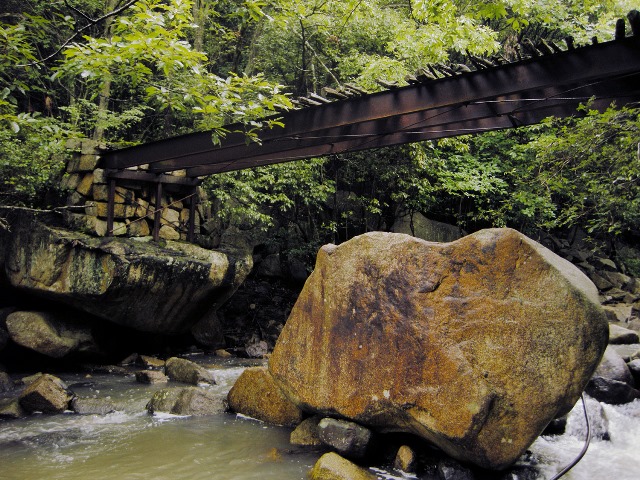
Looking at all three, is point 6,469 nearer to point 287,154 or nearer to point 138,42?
point 138,42

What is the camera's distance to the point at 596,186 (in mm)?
6996

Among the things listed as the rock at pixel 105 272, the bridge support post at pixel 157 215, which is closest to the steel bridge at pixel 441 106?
the rock at pixel 105 272

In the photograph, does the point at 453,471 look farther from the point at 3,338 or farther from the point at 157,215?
the point at 3,338

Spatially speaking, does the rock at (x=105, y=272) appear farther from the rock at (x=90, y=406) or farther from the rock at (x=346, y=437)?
the rock at (x=346, y=437)

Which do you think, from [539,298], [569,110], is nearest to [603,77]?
[569,110]

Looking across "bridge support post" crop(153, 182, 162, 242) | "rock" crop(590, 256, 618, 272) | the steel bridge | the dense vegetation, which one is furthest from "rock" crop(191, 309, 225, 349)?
"rock" crop(590, 256, 618, 272)

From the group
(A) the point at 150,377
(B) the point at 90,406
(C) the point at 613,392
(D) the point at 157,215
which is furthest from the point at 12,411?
(C) the point at 613,392

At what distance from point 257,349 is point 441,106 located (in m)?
8.35

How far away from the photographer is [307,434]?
21.1 feet

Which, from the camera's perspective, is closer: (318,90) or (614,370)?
(614,370)

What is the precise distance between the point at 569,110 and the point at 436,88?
199 cm

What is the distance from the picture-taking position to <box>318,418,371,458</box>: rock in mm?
5789

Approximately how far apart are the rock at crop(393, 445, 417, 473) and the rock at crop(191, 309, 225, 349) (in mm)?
8157

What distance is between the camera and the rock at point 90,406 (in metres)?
7.62
